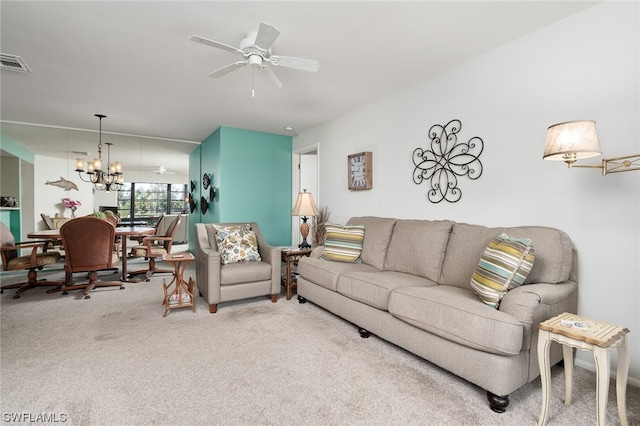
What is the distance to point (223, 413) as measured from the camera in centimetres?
167

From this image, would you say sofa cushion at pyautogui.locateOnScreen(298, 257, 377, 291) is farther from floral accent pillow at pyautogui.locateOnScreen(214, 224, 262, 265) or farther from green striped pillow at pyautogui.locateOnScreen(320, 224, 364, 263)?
floral accent pillow at pyautogui.locateOnScreen(214, 224, 262, 265)

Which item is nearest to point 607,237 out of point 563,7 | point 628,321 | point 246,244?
point 628,321

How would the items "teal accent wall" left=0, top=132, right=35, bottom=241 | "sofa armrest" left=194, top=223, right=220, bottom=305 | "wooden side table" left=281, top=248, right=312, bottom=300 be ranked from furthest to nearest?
"teal accent wall" left=0, top=132, right=35, bottom=241
"wooden side table" left=281, top=248, right=312, bottom=300
"sofa armrest" left=194, top=223, right=220, bottom=305

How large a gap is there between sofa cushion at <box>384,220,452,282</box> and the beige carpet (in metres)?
0.73

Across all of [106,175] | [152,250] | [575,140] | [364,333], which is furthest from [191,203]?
[575,140]

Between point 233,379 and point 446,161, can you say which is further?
point 446,161

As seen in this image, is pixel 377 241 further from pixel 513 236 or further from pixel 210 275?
pixel 210 275

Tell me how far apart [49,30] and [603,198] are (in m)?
4.20

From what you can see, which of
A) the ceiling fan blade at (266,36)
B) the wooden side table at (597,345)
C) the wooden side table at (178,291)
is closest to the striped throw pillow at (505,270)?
the wooden side table at (597,345)

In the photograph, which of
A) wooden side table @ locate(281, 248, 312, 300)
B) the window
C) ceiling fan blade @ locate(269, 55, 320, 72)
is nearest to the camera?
ceiling fan blade @ locate(269, 55, 320, 72)

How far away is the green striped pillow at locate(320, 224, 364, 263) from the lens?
3.43m

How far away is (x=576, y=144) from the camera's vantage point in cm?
176

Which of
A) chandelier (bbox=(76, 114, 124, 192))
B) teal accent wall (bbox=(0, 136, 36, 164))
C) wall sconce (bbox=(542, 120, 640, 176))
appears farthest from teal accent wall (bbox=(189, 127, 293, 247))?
wall sconce (bbox=(542, 120, 640, 176))

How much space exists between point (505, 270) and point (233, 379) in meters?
1.86
